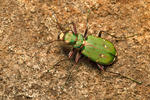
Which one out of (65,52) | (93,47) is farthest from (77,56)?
(93,47)

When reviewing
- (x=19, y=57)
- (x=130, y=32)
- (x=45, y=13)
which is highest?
(x=45, y=13)

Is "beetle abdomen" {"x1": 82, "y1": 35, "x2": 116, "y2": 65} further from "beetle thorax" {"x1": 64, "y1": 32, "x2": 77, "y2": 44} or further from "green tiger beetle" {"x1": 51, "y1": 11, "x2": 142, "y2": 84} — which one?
"beetle thorax" {"x1": 64, "y1": 32, "x2": 77, "y2": 44}

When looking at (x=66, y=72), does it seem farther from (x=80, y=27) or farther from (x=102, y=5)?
(x=102, y=5)

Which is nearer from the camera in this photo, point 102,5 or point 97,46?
point 97,46

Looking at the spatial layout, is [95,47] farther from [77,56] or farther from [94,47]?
[77,56]

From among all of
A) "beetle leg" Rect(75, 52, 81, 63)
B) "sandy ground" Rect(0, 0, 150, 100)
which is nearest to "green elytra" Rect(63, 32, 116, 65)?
"beetle leg" Rect(75, 52, 81, 63)

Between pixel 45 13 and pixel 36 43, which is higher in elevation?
pixel 45 13

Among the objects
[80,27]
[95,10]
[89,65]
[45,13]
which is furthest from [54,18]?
[89,65]
